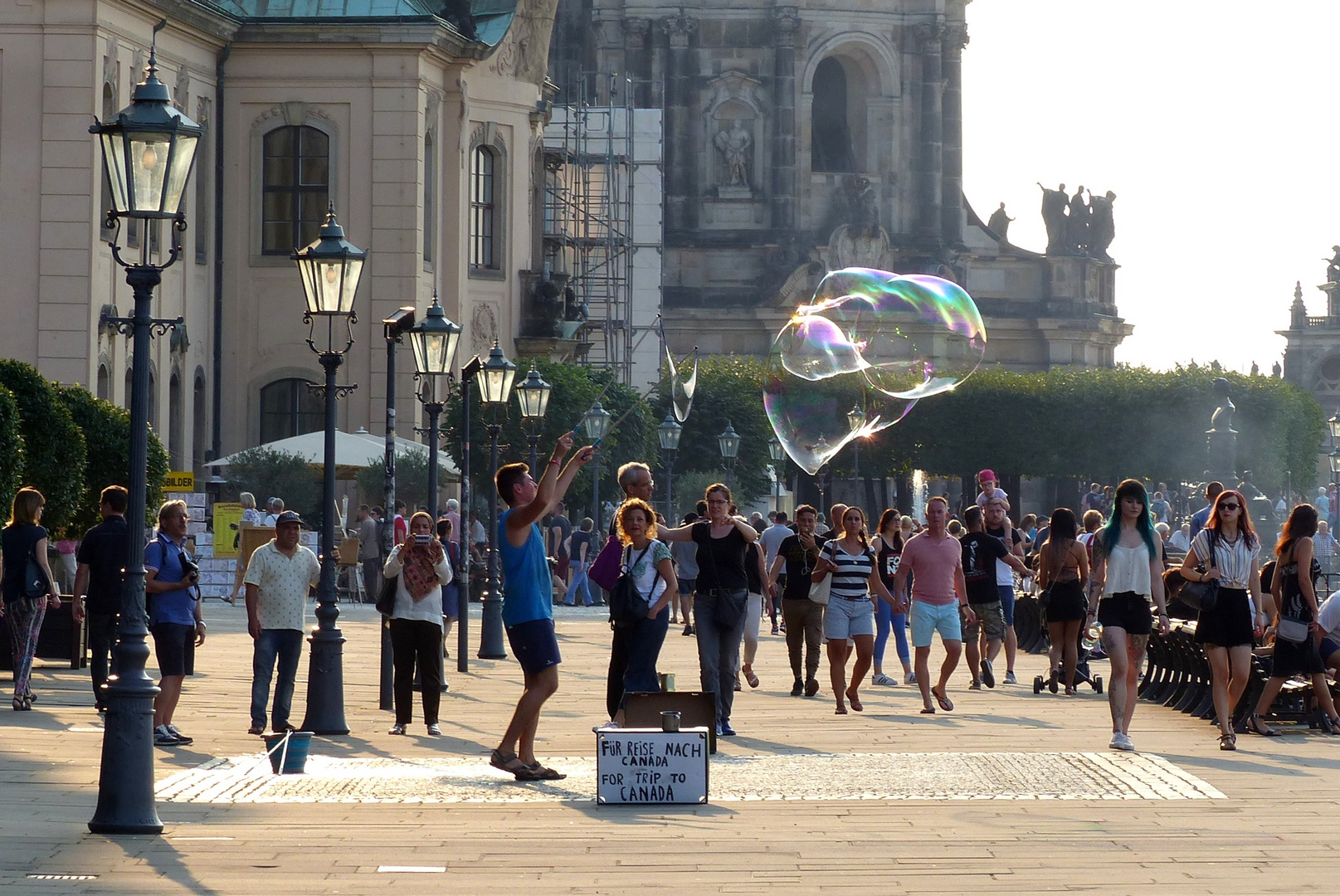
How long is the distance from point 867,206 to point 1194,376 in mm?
12869

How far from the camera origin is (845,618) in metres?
17.6

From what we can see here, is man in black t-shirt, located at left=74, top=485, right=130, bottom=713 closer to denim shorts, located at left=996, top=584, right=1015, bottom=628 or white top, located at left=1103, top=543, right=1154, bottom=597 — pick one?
white top, located at left=1103, top=543, right=1154, bottom=597

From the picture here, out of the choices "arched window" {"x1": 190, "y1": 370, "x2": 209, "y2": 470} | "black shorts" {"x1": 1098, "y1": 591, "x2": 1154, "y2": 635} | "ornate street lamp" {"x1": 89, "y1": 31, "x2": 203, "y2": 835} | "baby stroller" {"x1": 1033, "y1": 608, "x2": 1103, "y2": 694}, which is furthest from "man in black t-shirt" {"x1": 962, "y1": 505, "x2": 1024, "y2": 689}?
"arched window" {"x1": 190, "y1": 370, "x2": 209, "y2": 470}

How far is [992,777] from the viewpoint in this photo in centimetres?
1262

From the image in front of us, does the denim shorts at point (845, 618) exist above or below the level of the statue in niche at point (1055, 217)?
below

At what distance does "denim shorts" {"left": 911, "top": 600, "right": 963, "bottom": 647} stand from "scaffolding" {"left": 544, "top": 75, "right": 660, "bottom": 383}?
42.1m

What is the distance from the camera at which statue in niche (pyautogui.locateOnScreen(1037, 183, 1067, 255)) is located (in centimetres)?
8181

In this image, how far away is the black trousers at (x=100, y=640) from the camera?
16.5 m

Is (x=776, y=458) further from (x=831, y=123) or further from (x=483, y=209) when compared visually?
(x=831, y=123)

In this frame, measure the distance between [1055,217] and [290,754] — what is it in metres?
71.8

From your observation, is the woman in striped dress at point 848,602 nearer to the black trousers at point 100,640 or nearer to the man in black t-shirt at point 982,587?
the man in black t-shirt at point 982,587

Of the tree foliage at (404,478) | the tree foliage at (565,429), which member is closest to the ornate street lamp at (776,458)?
the tree foliage at (565,429)

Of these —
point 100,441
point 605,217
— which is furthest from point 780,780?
point 605,217

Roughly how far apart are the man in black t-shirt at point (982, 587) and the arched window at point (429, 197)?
2310 cm
